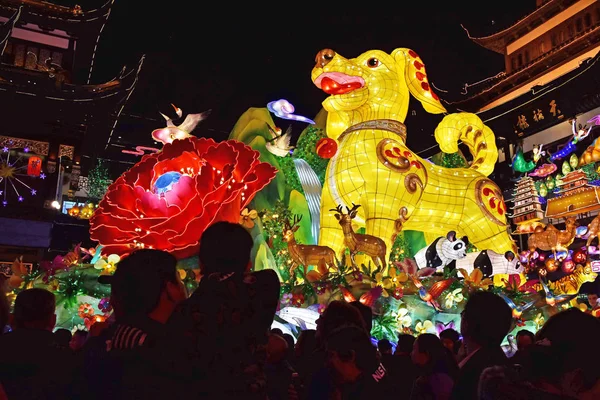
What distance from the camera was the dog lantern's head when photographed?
27.2 feet

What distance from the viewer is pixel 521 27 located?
21.8 m

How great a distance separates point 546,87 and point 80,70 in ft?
50.4

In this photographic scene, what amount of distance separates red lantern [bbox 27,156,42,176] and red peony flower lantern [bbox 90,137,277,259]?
381 inches

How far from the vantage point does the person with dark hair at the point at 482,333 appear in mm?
2010

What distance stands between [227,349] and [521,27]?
2328cm

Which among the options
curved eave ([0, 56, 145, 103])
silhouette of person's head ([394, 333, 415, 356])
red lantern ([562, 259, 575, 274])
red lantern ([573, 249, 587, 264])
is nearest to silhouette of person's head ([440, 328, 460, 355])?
silhouette of person's head ([394, 333, 415, 356])

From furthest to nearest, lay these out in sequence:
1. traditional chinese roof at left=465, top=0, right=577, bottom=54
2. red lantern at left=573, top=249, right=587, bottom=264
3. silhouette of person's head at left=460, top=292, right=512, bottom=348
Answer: traditional chinese roof at left=465, top=0, right=577, bottom=54, red lantern at left=573, top=249, right=587, bottom=264, silhouette of person's head at left=460, top=292, right=512, bottom=348

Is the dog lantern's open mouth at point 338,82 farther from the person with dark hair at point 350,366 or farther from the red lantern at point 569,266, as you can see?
the red lantern at point 569,266

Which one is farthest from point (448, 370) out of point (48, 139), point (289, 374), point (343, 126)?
point (48, 139)

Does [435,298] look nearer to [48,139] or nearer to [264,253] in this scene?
[264,253]

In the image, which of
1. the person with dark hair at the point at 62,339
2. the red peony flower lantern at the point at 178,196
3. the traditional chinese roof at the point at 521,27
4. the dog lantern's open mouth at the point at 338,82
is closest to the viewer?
the person with dark hair at the point at 62,339

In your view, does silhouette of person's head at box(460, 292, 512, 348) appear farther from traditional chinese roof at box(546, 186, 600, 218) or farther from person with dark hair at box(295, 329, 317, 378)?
traditional chinese roof at box(546, 186, 600, 218)

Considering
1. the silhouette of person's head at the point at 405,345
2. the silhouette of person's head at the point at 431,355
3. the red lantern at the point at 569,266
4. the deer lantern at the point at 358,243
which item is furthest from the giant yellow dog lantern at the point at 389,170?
the silhouette of person's head at the point at 431,355

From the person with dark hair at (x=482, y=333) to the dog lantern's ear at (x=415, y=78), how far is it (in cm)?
694
